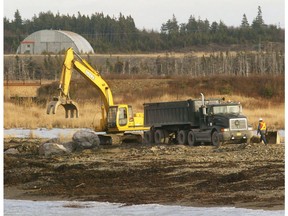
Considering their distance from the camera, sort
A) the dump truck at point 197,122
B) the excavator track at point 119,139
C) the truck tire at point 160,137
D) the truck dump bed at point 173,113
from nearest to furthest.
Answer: the dump truck at point 197,122, the truck dump bed at point 173,113, the truck tire at point 160,137, the excavator track at point 119,139

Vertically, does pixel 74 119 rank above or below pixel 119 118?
below

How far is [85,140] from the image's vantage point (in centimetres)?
3478

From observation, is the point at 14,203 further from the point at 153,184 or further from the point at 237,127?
the point at 237,127

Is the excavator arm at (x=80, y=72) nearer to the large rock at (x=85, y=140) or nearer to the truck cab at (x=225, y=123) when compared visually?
the large rock at (x=85, y=140)

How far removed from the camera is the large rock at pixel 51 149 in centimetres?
3200

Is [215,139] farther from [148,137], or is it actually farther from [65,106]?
[65,106]

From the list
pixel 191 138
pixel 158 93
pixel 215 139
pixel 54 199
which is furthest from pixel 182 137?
pixel 158 93

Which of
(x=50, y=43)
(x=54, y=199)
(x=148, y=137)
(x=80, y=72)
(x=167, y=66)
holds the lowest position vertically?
(x=54, y=199)

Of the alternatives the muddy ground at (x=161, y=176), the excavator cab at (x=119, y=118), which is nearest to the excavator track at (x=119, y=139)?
the excavator cab at (x=119, y=118)

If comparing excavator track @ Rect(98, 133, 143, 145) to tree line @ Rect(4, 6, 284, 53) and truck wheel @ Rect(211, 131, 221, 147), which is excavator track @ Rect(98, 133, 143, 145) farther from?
tree line @ Rect(4, 6, 284, 53)

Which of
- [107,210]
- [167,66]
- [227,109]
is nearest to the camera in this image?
[107,210]

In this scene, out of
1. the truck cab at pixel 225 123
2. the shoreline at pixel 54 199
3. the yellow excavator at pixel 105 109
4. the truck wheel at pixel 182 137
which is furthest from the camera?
the yellow excavator at pixel 105 109

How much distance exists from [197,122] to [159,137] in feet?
9.01

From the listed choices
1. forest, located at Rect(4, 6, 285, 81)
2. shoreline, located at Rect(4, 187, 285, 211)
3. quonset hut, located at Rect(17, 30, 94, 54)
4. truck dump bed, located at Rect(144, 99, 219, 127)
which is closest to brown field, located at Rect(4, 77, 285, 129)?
forest, located at Rect(4, 6, 285, 81)
